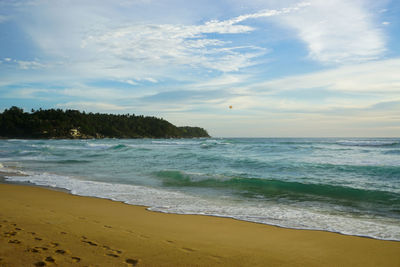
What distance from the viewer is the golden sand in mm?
3352

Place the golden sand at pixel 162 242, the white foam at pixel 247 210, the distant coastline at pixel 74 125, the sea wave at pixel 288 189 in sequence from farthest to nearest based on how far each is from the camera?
1. the distant coastline at pixel 74 125
2. the sea wave at pixel 288 189
3. the white foam at pixel 247 210
4. the golden sand at pixel 162 242

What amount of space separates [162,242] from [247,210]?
9.87ft

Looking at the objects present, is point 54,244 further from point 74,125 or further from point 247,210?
point 74,125

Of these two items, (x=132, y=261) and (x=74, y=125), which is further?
(x=74, y=125)

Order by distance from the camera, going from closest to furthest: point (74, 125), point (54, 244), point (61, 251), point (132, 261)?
1. point (132, 261)
2. point (61, 251)
3. point (54, 244)
4. point (74, 125)

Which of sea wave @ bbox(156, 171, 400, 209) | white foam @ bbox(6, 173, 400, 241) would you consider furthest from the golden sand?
sea wave @ bbox(156, 171, 400, 209)

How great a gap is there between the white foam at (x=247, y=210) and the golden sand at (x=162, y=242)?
474 millimetres

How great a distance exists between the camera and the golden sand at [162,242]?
3.35 metres

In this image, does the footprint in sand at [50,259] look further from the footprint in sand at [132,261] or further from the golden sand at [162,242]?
the footprint in sand at [132,261]

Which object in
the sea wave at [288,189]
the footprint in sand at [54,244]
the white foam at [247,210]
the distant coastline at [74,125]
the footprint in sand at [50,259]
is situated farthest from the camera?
the distant coastline at [74,125]

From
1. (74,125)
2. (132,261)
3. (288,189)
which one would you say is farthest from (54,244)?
(74,125)

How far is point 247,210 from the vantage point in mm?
6621

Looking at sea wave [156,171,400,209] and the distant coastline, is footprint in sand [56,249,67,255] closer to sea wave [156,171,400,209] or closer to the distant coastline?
sea wave [156,171,400,209]

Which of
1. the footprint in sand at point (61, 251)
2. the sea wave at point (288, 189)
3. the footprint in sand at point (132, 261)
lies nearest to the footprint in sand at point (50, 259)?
the footprint in sand at point (61, 251)
